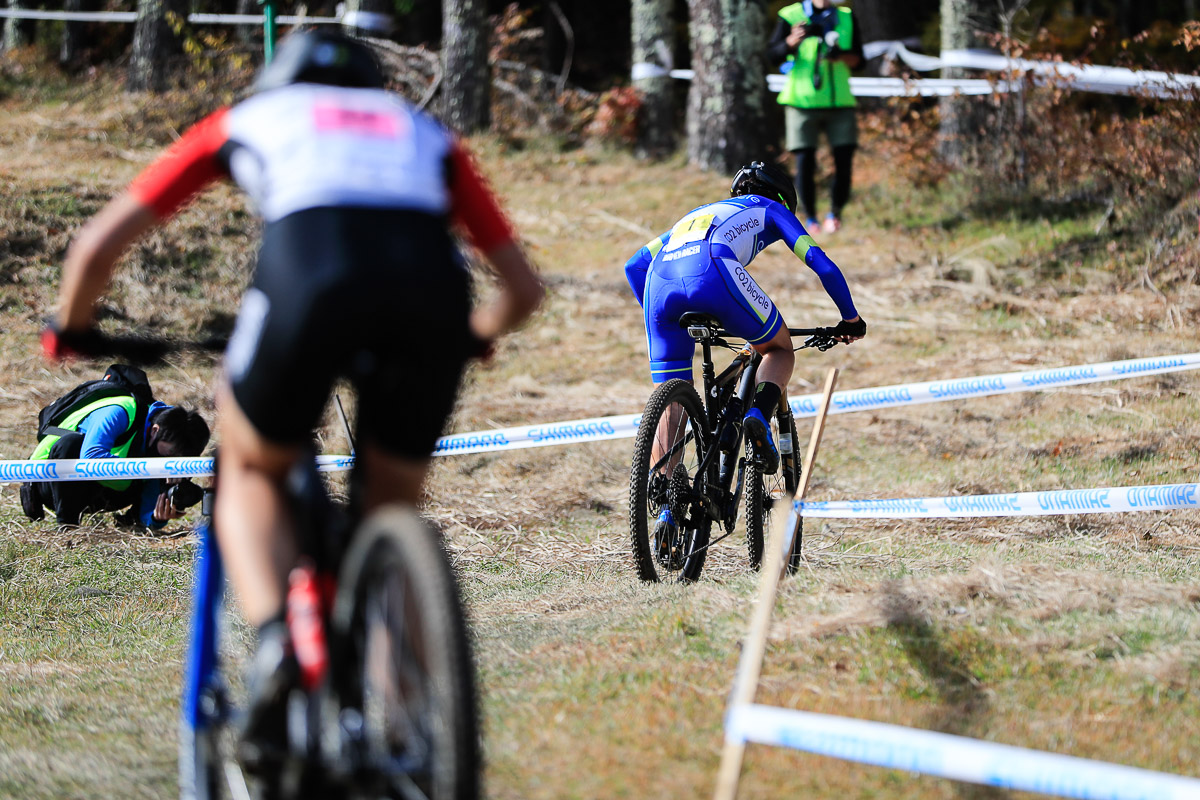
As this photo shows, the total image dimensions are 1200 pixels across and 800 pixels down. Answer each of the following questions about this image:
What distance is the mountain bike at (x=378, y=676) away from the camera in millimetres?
2271

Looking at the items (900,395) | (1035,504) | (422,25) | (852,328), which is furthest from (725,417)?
(422,25)

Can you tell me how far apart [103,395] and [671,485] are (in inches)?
149

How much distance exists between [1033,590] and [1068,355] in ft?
17.8

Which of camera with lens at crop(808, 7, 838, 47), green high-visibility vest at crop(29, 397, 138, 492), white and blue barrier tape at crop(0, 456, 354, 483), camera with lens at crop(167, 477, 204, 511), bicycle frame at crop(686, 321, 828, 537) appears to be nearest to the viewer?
bicycle frame at crop(686, 321, 828, 537)

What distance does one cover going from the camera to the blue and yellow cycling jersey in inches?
223

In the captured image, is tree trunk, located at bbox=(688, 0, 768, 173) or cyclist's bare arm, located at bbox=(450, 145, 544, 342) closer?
cyclist's bare arm, located at bbox=(450, 145, 544, 342)

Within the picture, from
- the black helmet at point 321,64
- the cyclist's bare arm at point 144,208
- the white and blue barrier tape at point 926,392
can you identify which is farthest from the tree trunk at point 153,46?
the cyclist's bare arm at point 144,208

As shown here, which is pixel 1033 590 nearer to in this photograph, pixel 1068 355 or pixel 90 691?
pixel 90 691

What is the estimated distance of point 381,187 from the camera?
247cm

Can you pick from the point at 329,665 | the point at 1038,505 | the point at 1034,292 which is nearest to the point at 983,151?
the point at 1034,292

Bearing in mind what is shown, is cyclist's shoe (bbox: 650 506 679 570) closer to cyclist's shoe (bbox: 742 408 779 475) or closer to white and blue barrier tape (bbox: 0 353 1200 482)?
cyclist's shoe (bbox: 742 408 779 475)

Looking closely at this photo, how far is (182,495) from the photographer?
6812mm

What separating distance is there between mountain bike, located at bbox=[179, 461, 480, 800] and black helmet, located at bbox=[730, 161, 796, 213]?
407cm

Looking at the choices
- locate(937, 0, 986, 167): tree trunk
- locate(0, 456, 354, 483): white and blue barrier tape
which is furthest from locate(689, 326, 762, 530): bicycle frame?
locate(937, 0, 986, 167): tree trunk
